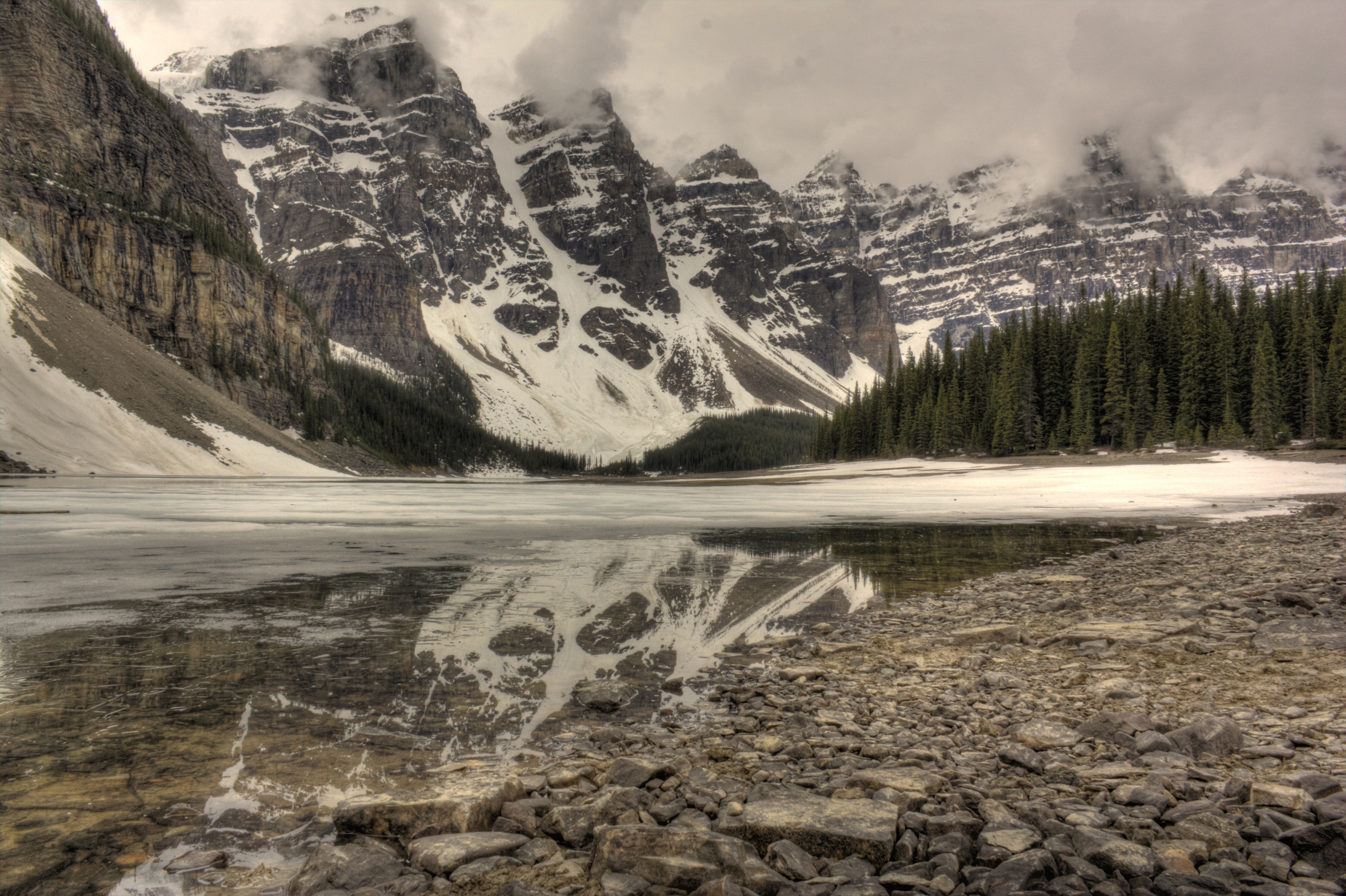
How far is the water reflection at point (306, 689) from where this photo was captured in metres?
3.85

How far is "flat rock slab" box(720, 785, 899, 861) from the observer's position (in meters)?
3.46

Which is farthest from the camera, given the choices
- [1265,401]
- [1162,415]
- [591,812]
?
[1162,415]

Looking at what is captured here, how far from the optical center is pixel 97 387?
63656 millimetres

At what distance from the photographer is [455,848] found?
3.58 m

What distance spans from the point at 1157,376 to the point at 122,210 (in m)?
128

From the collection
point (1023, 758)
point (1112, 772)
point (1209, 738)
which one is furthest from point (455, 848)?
point (1209, 738)

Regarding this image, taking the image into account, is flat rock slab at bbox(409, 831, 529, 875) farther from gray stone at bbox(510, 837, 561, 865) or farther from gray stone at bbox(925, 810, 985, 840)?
gray stone at bbox(925, 810, 985, 840)

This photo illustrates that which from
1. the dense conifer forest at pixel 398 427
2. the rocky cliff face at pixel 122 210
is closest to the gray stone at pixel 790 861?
the rocky cliff face at pixel 122 210

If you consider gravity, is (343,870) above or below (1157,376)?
below

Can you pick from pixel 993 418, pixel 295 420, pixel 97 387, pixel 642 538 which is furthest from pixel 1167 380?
pixel 295 420

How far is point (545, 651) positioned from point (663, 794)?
12.4 feet

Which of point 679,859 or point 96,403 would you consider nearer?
point 679,859

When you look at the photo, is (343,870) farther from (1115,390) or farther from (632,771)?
(1115,390)

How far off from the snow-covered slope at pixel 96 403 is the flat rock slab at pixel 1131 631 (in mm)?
69115
